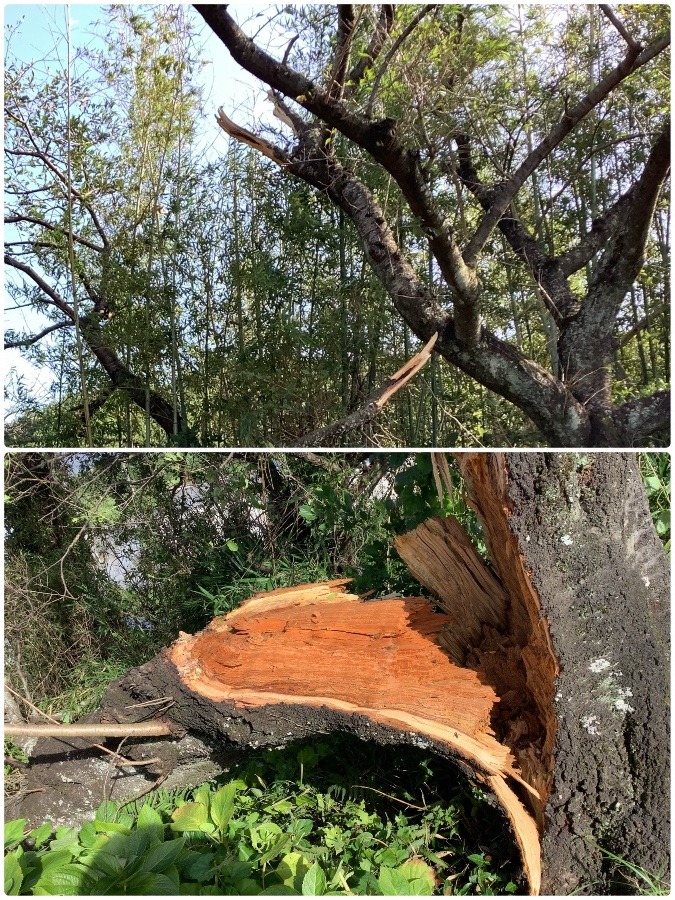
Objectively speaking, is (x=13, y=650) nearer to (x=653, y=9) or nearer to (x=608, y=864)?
(x=608, y=864)

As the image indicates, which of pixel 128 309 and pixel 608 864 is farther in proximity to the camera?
pixel 128 309

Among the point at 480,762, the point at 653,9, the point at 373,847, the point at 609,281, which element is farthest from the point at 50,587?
the point at 653,9

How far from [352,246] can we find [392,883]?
1.91 m

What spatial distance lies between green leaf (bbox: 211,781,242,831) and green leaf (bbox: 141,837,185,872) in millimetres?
141

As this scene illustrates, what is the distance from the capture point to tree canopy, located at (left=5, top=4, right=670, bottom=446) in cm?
172

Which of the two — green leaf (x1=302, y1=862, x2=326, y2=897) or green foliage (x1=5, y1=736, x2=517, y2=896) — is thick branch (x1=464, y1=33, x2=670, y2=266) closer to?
green foliage (x1=5, y1=736, x2=517, y2=896)

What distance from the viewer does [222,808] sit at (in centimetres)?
115

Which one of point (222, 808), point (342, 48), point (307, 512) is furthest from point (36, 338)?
point (222, 808)

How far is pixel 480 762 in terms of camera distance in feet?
3.23

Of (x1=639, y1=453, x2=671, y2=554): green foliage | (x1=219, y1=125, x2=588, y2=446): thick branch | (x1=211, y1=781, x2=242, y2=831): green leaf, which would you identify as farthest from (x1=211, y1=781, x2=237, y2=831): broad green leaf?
(x1=219, y1=125, x2=588, y2=446): thick branch

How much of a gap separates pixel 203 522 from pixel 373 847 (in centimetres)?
94

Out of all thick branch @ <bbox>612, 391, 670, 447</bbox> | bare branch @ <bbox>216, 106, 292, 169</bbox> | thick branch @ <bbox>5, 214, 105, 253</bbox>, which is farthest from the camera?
thick branch @ <bbox>5, 214, 105, 253</bbox>

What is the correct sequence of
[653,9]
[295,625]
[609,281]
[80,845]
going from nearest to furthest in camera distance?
[80,845] < [295,625] < [653,9] < [609,281]

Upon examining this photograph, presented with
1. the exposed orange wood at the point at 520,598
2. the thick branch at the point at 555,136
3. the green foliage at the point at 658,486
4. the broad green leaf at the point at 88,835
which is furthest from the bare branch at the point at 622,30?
the broad green leaf at the point at 88,835
